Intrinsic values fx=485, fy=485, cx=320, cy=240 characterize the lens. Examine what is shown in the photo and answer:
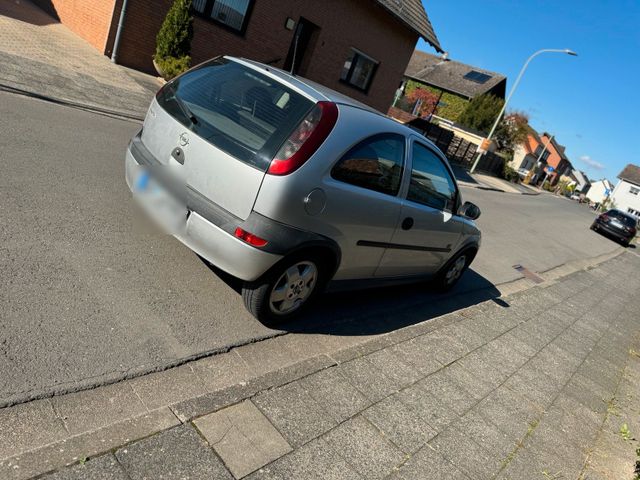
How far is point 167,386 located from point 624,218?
26612mm

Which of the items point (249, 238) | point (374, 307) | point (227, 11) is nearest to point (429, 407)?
point (374, 307)

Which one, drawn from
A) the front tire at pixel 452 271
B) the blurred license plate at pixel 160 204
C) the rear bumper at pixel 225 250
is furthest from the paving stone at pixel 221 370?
the front tire at pixel 452 271

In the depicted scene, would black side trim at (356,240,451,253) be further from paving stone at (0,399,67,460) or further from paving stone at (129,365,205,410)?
paving stone at (0,399,67,460)

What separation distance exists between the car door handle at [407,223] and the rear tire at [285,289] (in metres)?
0.95

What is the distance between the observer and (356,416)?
3195 mm

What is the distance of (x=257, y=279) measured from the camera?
357cm

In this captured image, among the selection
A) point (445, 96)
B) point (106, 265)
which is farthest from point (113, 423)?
point (445, 96)

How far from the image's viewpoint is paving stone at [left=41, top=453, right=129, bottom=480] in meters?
2.09

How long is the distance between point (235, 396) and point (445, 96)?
42748mm

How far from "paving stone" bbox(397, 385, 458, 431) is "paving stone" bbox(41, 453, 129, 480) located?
2.07 m

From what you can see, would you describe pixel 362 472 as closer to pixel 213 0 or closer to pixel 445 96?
pixel 213 0

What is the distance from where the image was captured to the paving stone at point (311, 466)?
2.50 metres

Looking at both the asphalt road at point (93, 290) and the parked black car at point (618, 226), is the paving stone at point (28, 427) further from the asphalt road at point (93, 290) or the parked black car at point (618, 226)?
the parked black car at point (618, 226)

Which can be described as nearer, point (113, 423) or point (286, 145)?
point (113, 423)
